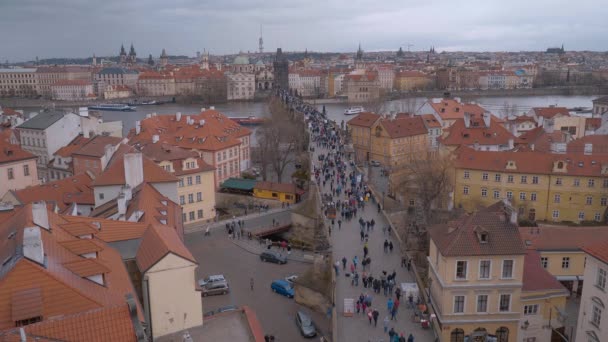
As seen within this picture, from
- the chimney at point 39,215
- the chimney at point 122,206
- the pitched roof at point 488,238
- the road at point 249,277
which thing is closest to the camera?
the chimney at point 39,215

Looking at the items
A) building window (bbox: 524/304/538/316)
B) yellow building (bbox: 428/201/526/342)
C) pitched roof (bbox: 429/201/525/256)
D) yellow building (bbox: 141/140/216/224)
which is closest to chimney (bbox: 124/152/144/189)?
yellow building (bbox: 141/140/216/224)

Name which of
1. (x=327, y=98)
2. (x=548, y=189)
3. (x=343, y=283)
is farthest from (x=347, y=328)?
(x=327, y=98)

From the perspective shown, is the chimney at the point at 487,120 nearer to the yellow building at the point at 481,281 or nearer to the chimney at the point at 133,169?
the yellow building at the point at 481,281

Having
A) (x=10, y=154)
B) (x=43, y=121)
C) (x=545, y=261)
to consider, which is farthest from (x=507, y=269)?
(x=43, y=121)

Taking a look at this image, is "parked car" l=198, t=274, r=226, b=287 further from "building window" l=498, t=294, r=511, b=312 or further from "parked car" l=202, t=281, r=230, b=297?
"building window" l=498, t=294, r=511, b=312

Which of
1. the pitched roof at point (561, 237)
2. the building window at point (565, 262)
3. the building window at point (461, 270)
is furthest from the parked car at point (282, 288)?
the building window at point (565, 262)

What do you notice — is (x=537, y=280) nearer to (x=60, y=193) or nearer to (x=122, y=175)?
(x=122, y=175)

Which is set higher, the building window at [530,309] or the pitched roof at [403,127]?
the pitched roof at [403,127]
